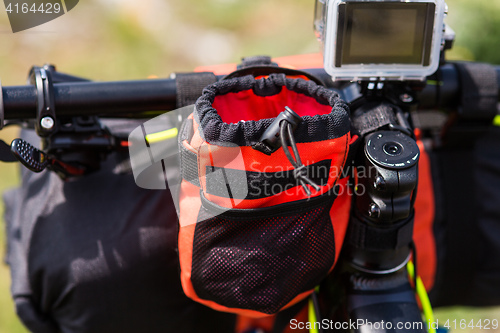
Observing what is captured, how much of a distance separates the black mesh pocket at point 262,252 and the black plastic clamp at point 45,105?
294mm

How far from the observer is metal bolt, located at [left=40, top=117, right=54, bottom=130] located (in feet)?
2.45

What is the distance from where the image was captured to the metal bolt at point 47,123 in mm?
748

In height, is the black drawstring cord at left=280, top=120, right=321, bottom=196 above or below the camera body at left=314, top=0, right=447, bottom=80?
below

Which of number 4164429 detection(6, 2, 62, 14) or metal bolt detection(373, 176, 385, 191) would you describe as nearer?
metal bolt detection(373, 176, 385, 191)

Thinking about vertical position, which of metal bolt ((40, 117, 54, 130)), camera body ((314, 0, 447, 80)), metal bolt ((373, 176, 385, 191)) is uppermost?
camera body ((314, 0, 447, 80))

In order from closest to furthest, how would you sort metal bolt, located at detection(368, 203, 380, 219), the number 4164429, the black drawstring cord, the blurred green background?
1. the black drawstring cord
2. metal bolt, located at detection(368, 203, 380, 219)
3. the number 4164429
4. the blurred green background

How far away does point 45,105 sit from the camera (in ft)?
2.46

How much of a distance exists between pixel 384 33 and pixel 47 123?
543 mm

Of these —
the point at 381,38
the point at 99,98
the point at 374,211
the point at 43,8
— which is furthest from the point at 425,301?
the point at 43,8

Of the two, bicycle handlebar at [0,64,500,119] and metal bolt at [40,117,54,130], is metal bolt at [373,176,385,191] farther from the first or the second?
metal bolt at [40,117,54,130]

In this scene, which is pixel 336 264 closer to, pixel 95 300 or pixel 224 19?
pixel 95 300

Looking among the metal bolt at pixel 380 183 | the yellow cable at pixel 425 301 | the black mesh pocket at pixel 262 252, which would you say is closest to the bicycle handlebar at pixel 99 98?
the black mesh pocket at pixel 262 252

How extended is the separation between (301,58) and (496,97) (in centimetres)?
40

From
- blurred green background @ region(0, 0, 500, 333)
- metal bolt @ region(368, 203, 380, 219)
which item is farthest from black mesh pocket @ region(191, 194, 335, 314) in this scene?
blurred green background @ region(0, 0, 500, 333)
